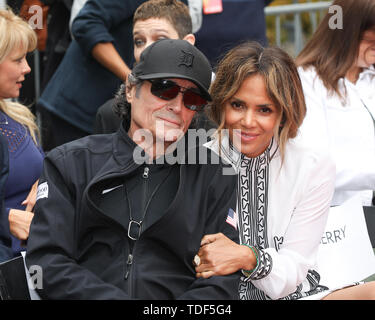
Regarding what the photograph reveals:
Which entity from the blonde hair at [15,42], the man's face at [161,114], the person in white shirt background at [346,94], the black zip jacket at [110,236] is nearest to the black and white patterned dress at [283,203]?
the man's face at [161,114]

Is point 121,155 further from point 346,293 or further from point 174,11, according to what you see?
point 174,11

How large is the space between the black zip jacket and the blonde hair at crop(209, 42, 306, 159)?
0.55 m

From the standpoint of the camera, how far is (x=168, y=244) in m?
2.30

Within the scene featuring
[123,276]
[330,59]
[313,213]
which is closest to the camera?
[123,276]

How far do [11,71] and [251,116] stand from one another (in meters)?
1.21

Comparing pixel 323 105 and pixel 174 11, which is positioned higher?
pixel 174 11

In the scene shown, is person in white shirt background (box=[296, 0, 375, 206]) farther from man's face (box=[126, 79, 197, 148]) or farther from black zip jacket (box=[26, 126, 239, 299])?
black zip jacket (box=[26, 126, 239, 299])

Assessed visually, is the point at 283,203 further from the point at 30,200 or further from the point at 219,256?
the point at 30,200

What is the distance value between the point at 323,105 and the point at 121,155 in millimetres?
1541

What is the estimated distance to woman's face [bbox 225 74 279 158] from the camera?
2.75 m

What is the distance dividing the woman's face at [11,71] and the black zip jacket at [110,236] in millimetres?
904

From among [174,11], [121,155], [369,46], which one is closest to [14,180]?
[121,155]

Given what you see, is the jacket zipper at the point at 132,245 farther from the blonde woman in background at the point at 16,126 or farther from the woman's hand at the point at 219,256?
the blonde woman in background at the point at 16,126

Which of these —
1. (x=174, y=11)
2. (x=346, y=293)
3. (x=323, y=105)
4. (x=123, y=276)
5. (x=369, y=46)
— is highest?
(x=174, y=11)
